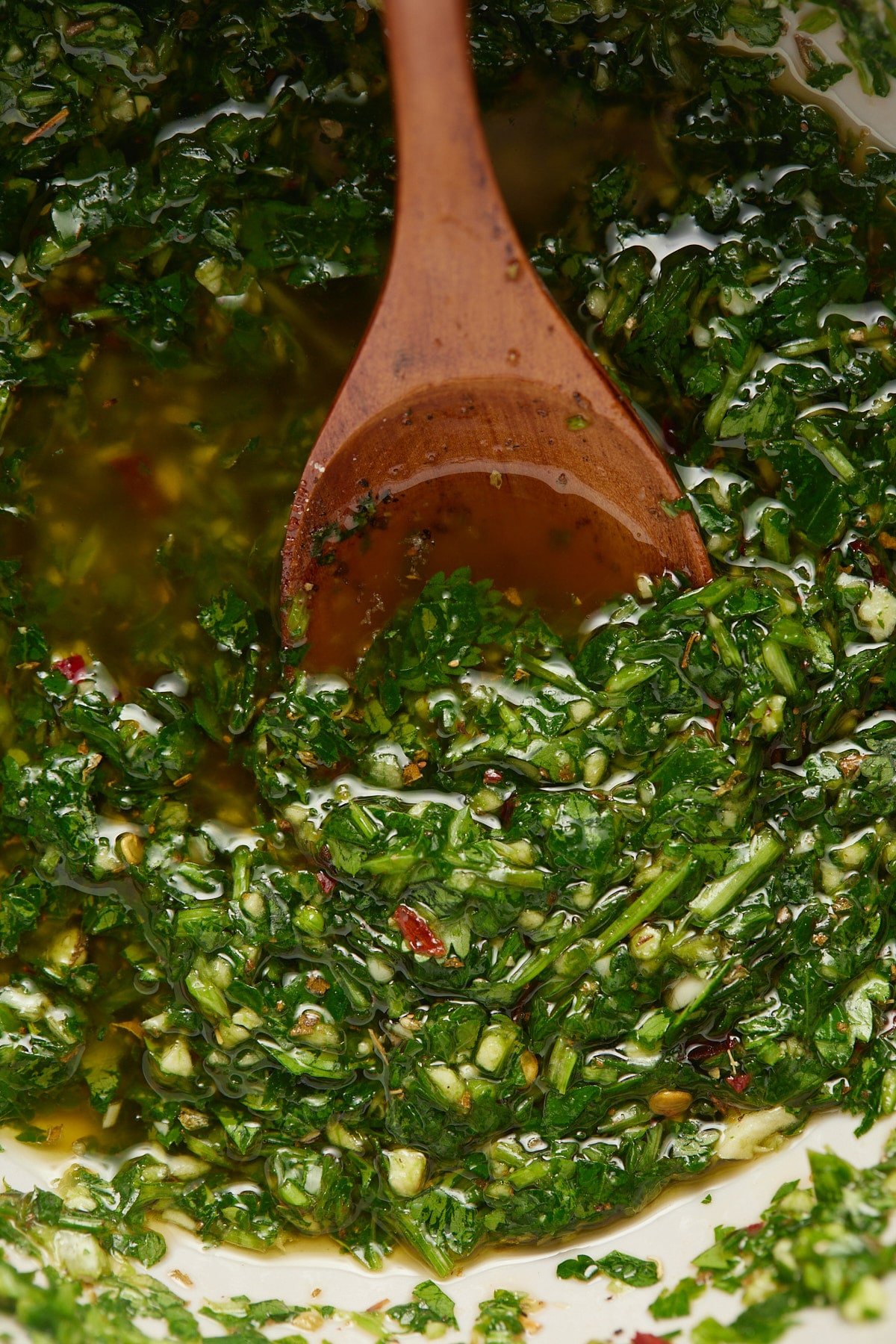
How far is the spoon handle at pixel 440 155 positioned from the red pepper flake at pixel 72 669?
1.41 m

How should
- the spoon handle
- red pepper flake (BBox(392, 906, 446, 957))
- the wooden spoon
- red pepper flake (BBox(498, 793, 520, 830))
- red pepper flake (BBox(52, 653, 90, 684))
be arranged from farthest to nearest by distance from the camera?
red pepper flake (BBox(52, 653, 90, 684)) → red pepper flake (BBox(498, 793, 520, 830)) → red pepper flake (BBox(392, 906, 446, 957)) → the wooden spoon → the spoon handle

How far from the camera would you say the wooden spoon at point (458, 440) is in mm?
2525

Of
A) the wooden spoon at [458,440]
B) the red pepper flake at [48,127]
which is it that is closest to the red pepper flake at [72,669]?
the wooden spoon at [458,440]

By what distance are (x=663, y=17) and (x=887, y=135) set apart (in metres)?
0.66

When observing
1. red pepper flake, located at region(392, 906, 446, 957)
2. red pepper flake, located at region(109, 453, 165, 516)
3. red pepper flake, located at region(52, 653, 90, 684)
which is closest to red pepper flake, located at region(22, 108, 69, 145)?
red pepper flake, located at region(109, 453, 165, 516)

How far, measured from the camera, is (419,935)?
2734mm

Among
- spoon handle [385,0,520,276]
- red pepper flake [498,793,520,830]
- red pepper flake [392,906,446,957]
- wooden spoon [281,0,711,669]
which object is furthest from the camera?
red pepper flake [498,793,520,830]

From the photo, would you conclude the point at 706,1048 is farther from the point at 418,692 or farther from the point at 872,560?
the point at 872,560

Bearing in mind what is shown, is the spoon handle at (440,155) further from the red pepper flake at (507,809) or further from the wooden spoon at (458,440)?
the red pepper flake at (507,809)

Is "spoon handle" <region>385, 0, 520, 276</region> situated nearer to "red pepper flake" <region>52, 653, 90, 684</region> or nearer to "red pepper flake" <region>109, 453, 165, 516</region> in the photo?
"red pepper flake" <region>109, 453, 165, 516</region>

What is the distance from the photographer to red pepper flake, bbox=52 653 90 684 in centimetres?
306

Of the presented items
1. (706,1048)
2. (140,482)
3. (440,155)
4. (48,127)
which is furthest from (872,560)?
(48,127)

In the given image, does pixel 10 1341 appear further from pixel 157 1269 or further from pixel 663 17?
pixel 663 17

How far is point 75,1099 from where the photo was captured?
3064 mm
